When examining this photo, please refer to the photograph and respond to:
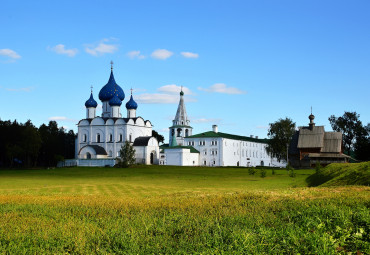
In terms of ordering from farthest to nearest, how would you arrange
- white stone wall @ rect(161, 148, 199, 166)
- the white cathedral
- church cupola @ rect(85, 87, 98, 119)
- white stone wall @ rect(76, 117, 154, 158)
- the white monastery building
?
church cupola @ rect(85, 87, 98, 119), the white monastery building, white stone wall @ rect(161, 148, 199, 166), white stone wall @ rect(76, 117, 154, 158), the white cathedral

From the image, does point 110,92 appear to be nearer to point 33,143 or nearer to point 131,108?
point 131,108

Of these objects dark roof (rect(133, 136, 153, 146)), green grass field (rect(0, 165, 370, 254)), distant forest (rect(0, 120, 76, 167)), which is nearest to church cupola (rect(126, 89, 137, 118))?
dark roof (rect(133, 136, 153, 146))

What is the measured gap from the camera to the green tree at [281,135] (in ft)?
277

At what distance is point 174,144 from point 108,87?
19.4 meters

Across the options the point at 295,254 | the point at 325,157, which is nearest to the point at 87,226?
the point at 295,254

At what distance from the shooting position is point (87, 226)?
9484mm

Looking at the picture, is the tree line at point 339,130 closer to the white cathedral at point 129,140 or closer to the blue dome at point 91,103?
the white cathedral at point 129,140

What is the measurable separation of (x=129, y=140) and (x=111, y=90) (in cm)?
1152

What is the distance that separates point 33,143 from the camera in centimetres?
8100

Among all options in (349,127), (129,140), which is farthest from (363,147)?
(129,140)

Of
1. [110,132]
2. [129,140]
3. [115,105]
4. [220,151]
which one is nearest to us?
[129,140]

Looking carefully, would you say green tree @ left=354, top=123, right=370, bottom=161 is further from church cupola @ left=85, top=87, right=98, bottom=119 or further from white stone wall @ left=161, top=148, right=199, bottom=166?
church cupola @ left=85, top=87, right=98, bottom=119

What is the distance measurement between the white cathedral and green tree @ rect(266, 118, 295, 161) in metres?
17.7

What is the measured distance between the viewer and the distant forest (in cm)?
8064
